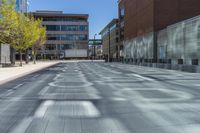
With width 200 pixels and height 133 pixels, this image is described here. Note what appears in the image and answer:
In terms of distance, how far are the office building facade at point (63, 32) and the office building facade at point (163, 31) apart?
6214 centimetres

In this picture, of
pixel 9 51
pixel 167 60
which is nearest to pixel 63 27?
pixel 9 51

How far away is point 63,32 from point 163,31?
10590 cm

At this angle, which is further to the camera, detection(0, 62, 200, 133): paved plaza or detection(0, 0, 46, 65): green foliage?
detection(0, 0, 46, 65): green foliage

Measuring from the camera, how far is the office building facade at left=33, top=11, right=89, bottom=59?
15538cm

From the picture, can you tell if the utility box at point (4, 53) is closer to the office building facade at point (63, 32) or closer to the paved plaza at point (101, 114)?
the paved plaza at point (101, 114)

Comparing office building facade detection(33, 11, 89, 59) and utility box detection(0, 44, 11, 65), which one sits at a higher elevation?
office building facade detection(33, 11, 89, 59)

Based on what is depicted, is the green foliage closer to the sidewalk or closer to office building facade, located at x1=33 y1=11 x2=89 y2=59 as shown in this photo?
the sidewalk

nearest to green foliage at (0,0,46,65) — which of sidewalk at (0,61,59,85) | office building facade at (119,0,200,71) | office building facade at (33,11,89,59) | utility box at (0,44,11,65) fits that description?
utility box at (0,44,11,65)

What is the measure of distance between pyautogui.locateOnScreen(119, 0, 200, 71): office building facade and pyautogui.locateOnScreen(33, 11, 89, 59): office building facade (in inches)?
2446

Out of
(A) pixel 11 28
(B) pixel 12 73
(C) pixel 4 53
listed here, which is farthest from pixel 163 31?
(B) pixel 12 73

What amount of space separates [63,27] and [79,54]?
2109cm

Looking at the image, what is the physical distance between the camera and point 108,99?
14.1 metres

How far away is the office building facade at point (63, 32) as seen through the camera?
510 ft

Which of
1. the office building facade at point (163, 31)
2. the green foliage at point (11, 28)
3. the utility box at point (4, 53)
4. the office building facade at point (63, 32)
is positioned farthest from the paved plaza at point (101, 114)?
the office building facade at point (63, 32)
